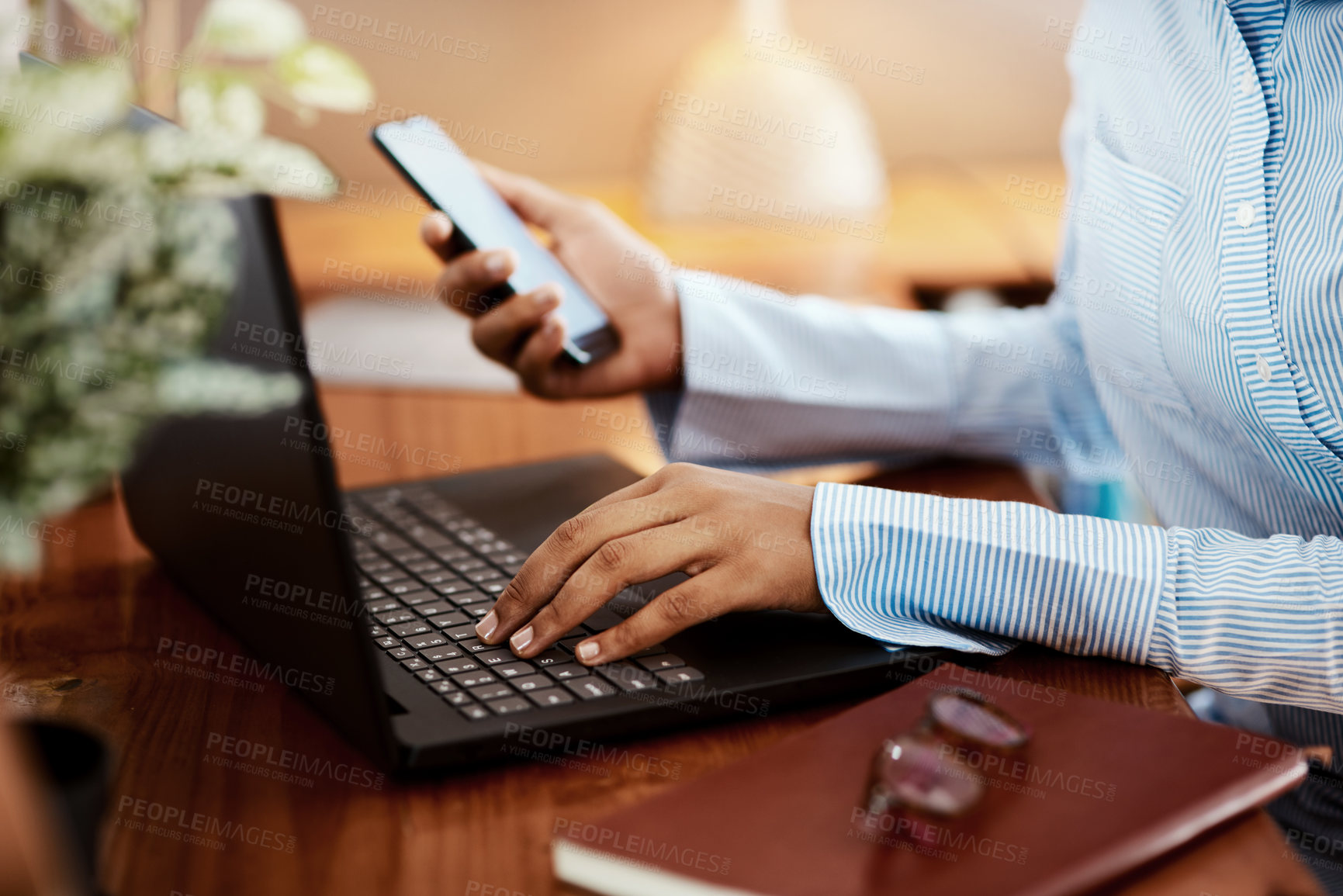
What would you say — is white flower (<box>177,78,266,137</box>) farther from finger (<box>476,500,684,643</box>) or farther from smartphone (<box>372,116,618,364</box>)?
finger (<box>476,500,684,643</box>)

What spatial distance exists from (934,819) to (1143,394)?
54 centimetres

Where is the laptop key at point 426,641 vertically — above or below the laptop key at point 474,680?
below

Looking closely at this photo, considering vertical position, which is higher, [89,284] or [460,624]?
[89,284]

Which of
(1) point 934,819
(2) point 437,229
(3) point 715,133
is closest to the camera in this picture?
(1) point 934,819

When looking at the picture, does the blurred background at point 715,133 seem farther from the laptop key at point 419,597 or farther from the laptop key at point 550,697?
the laptop key at point 550,697

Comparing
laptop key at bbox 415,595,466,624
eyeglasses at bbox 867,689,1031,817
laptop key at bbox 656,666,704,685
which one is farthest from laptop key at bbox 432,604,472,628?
eyeglasses at bbox 867,689,1031,817

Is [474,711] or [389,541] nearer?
[474,711]

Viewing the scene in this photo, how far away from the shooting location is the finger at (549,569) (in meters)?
0.53

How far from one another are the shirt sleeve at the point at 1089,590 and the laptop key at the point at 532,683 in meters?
0.15

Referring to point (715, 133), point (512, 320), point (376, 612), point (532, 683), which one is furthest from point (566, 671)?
point (715, 133)

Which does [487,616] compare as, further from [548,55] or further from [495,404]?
[548,55]

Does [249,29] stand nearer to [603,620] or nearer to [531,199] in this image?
[531,199]

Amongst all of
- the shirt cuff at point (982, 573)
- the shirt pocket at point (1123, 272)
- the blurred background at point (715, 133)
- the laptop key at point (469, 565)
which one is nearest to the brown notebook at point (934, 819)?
the shirt cuff at point (982, 573)

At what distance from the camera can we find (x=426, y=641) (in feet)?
1.74
